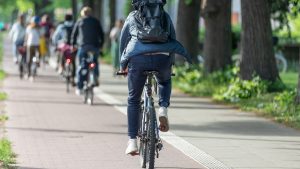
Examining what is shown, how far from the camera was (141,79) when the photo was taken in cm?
959

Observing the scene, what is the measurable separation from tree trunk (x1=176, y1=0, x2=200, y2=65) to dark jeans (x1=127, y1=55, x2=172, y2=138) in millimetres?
16432

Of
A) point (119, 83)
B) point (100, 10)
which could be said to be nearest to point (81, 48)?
point (119, 83)

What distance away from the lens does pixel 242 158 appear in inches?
426

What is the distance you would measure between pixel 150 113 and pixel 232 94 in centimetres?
924

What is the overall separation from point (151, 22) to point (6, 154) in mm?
2389

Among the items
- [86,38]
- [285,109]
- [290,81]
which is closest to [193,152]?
[285,109]

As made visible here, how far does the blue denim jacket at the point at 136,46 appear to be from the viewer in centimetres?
943

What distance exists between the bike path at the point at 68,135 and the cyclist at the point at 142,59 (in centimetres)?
73

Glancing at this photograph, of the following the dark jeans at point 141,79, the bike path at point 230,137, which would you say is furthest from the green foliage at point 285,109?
the dark jeans at point 141,79

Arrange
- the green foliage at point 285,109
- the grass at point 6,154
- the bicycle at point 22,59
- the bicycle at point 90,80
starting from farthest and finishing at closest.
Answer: the bicycle at point 22,59 → the bicycle at point 90,80 → the green foliage at point 285,109 → the grass at point 6,154

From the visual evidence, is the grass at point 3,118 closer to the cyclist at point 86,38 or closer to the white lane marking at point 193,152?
the white lane marking at point 193,152

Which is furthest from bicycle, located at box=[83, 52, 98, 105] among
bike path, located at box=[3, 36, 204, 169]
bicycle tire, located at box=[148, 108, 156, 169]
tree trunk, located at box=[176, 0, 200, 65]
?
bicycle tire, located at box=[148, 108, 156, 169]

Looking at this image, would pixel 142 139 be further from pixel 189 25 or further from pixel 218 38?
pixel 189 25

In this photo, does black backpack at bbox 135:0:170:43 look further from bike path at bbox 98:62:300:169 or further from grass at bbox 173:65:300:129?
grass at bbox 173:65:300:129
